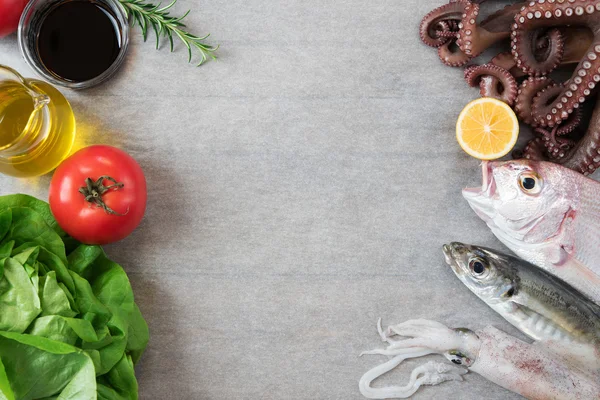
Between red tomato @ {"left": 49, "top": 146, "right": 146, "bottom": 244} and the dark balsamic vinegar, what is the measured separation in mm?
255

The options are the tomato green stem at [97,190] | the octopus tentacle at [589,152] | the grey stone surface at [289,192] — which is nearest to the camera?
the tomato green stem at [97,190]

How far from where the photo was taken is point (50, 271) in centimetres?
137

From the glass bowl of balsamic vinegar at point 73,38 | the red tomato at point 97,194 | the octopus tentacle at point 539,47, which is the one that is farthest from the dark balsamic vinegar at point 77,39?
the octopus tentacle at point 539,47

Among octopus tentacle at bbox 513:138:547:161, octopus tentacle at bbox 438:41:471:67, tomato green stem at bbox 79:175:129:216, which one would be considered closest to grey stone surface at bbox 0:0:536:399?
octopus tentacle at bbox 438:41:471:67

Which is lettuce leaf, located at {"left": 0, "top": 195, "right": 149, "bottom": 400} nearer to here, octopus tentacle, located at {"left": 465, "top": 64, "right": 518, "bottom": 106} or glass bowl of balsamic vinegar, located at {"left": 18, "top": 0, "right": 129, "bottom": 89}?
glass bowl of balsamic vinegar, located at {"left": 18, "top": 0, "right": 129, "bottom": 89}

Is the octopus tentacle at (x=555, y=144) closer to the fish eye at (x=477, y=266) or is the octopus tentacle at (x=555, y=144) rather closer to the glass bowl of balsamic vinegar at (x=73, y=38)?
the fish eye at (x=477, y=266)

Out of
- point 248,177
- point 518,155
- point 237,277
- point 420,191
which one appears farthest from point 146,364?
point 518,155

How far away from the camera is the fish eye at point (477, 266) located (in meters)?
1.52

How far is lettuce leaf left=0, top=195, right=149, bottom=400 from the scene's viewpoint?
1275 millimetres

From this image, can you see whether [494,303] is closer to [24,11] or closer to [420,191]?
[420,191]

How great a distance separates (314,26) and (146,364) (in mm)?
980

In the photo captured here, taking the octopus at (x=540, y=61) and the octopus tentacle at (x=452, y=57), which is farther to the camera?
the octopus tentacle at (x=452, y=57)

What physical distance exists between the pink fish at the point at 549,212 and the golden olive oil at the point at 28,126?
40.4 inches

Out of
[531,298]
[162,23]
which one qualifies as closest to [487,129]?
[531,298]
